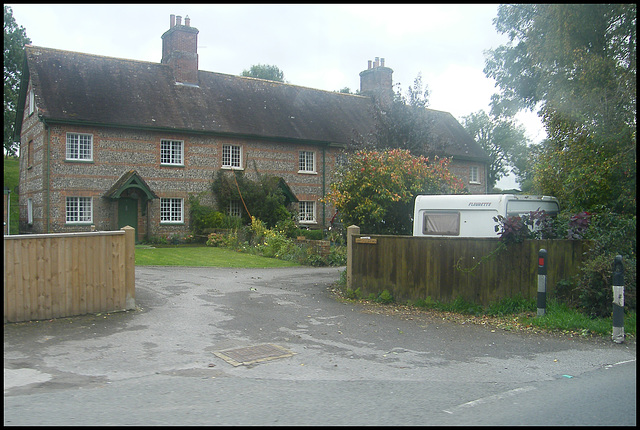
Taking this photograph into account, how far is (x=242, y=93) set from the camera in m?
33.1

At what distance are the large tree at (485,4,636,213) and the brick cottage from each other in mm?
12161

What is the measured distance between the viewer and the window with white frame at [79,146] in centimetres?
2653

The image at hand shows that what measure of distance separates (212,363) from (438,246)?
19.4 ft

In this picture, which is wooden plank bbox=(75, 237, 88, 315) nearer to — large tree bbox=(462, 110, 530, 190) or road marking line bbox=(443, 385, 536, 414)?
road marking line bbox=(443, 385, 536, 414)

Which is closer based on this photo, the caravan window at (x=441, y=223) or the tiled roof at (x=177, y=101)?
the caravan window at (x=441, y=223)

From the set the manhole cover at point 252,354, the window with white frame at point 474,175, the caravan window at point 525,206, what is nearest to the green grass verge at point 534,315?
the caravan window at point 525,206

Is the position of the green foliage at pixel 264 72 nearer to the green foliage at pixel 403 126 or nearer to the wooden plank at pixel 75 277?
the green foliage at pixel 403 126

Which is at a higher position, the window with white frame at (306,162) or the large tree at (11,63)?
the large tree at (11,63)

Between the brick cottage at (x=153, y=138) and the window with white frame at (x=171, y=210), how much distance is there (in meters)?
0.05

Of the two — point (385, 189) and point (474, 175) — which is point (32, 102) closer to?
point (385, 189)

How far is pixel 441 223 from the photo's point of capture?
1405 centimetres

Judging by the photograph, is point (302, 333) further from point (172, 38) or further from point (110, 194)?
point (172, 38)

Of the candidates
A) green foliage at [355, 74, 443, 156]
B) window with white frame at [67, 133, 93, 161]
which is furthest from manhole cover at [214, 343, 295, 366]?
window with white frame at [67, 133, 93, 161]

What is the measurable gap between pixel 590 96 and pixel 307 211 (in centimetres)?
2303
